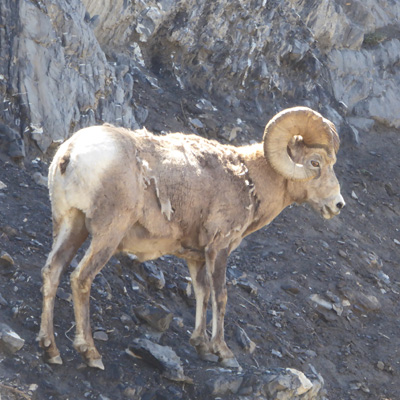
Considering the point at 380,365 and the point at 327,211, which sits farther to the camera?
the point at 380,365

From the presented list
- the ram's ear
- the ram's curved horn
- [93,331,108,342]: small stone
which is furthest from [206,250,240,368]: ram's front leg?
the ram's ear

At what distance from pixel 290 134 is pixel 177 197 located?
5.92 feet

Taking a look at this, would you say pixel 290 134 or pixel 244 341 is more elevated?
pixel 290 134

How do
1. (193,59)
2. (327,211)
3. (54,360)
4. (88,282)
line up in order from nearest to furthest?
(54,360), (88,282), (327,211), (193,59)

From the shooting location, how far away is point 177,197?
7.50 meters

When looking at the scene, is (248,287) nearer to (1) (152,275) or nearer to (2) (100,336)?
(1) (152,275)

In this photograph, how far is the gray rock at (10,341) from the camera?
6301 millimetres

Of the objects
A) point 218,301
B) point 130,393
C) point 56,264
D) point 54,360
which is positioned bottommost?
point 130,393

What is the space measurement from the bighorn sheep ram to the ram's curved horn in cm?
1

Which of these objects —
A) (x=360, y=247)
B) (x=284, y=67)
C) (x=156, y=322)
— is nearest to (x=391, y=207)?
(x=360, y=247)

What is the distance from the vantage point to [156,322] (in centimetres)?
812

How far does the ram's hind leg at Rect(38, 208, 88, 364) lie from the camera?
652cm

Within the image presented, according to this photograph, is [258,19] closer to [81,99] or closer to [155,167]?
[81,99]

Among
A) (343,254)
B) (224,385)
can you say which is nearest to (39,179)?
(224,385)
